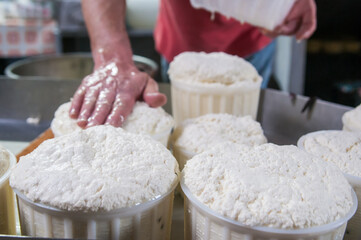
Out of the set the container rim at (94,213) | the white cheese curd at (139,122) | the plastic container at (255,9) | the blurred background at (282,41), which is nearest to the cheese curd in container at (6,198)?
the container rim at (94,213)

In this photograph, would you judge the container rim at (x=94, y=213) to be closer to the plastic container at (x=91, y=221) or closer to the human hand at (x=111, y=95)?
the plastic container at (x=91, y=221)

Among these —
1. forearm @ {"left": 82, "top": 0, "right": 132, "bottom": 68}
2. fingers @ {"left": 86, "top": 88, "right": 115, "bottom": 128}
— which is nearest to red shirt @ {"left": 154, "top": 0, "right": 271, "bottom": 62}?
forearm @ {"left": 82, "top": 0, "right": 132, "bottom": 68}

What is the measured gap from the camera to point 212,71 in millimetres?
1309

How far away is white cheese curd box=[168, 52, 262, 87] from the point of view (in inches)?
51.6

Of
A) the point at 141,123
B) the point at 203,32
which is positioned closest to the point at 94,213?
the point at 141,123

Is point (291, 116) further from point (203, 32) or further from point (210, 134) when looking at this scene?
point (203, 32)

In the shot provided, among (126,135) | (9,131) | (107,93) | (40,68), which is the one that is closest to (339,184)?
(126,135)

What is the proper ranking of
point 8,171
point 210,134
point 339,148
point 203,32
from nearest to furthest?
point 8,171 < point 339,148 < point 210,134 < point 203,32

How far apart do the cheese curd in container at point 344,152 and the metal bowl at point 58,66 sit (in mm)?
1138

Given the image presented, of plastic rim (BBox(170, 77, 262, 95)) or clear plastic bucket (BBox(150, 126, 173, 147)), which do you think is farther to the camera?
plastic rim (BBox(170, 77, 262, 95))

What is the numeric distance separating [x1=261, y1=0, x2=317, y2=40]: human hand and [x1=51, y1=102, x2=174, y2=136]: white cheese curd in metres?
0.66

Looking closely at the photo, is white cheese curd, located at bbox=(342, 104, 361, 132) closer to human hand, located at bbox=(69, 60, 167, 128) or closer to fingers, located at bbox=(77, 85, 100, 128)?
human hand, located at bbox=(69, 60, 167, 128)

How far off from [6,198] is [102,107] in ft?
1.30

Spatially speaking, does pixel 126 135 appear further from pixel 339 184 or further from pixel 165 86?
pixel 165 86
